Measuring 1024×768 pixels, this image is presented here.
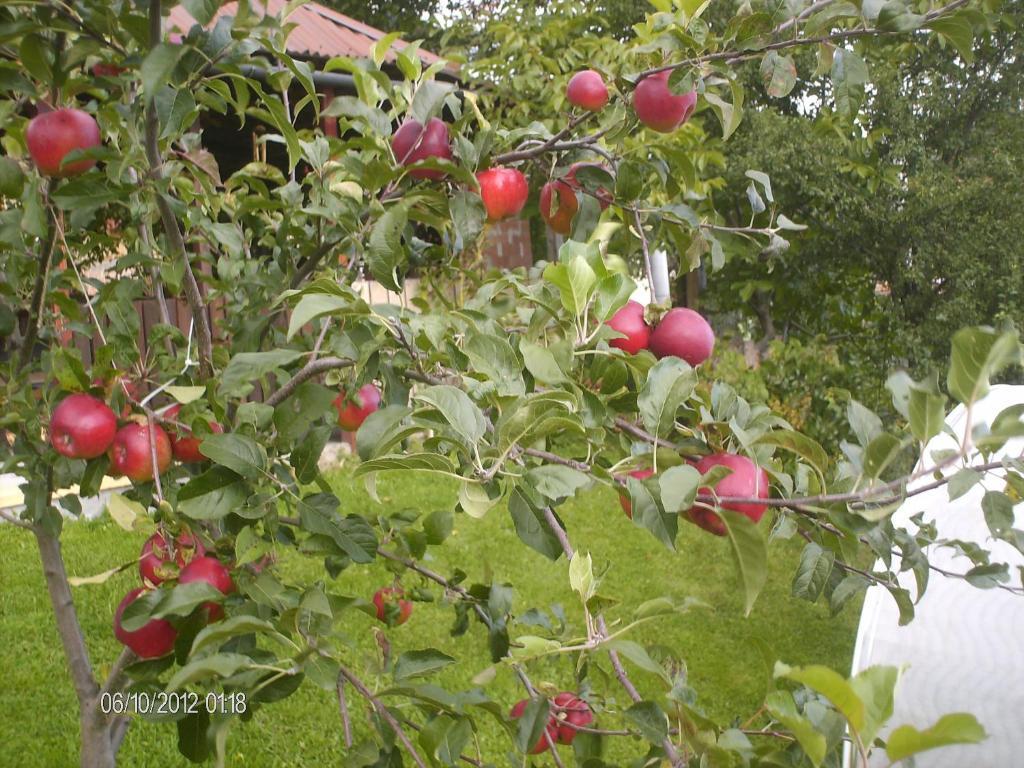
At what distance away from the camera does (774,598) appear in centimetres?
404

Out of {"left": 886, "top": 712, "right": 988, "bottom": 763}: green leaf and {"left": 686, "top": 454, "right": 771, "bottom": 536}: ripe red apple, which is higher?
{"left": 886, "top": 712, "right": 988, "bottom": 763}: green leaf

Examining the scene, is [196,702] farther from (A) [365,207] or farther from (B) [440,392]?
(A) [365,207]

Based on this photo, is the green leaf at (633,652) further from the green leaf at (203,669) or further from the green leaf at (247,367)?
the green leaf at (247,367)

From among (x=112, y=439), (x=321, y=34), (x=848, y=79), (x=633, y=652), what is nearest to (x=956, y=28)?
(x=848, y=79)

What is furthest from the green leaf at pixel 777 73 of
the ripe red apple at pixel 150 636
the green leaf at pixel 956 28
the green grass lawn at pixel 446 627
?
the green grass lawn at pixel 446 627

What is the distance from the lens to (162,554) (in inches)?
43.1

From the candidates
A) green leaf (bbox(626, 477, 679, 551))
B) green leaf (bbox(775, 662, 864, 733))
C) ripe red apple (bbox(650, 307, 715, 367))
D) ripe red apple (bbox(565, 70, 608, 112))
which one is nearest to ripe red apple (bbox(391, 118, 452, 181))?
ripe red apple (bbox(565, 70, 608, 112))

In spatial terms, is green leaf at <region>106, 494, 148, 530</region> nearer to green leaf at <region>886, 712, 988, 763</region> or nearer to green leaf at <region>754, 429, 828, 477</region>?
green leaf at <region>754, 429, 828, 477</region>

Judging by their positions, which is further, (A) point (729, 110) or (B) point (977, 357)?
(A) point (729, 110)

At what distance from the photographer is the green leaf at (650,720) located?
87 cm

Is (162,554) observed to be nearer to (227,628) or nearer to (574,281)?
(227,628)

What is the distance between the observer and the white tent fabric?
1.55 metres

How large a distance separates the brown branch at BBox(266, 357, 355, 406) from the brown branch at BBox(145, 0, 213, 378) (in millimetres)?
223

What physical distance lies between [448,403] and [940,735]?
0.43 m
